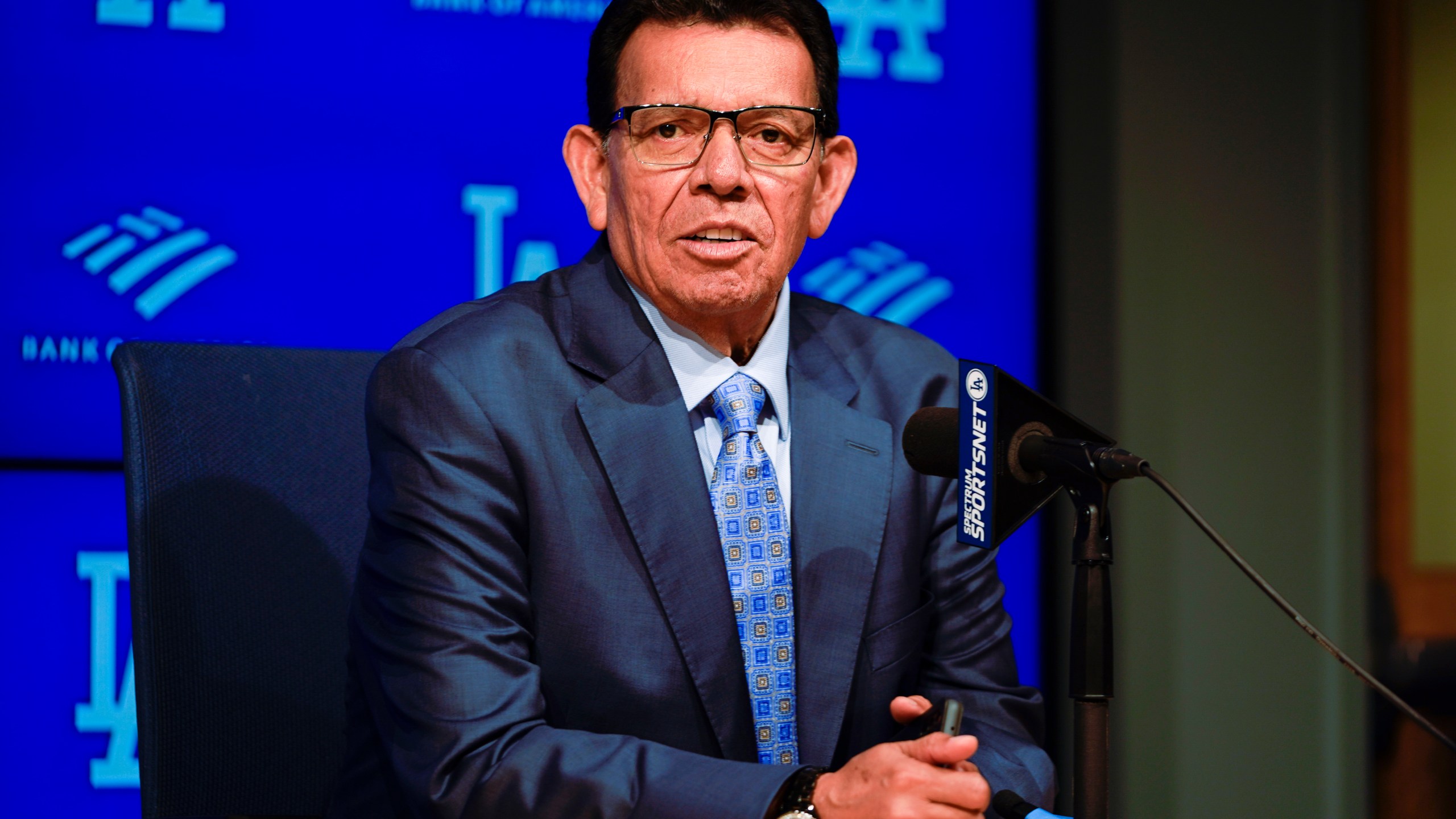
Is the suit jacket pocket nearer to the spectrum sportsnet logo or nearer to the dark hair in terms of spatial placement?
the dark hair

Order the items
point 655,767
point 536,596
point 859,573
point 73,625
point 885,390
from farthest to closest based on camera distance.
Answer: point 73,625 < point 885,390 < point 859,573 < point 536,596 < point 655,767

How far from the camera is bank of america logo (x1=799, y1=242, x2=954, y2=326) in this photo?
2.65 metres

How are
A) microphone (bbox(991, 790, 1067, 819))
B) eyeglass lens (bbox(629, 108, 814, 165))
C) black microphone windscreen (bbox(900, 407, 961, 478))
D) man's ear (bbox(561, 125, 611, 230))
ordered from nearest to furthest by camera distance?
1. microphone (bbox(991, 790, 1067, 819))
2. black microphone windscreen (bbox(900, 407, 961, 478))
3. eyeglass lens (bbox(629, 108, 814, 165))
4. man's ear (bbox(561, 125, 611, 230))

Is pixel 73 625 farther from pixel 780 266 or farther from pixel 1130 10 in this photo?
pixel 1130 10

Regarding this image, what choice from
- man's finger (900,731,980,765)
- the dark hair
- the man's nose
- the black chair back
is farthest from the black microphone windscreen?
the black chair back

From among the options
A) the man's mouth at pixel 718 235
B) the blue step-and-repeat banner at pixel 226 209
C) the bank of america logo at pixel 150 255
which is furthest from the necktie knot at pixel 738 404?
the bank of america logo at pixel 150 255

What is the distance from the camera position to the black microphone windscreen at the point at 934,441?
117 centimetres

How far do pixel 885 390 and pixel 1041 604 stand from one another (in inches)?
48.1

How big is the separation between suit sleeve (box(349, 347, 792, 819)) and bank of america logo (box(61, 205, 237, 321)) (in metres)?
1.02

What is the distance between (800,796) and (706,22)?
3.00 ft

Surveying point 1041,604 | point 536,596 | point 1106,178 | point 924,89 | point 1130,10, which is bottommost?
point 1041,604

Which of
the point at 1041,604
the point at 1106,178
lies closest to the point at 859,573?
the point at 1041,604

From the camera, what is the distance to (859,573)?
5.21 feet

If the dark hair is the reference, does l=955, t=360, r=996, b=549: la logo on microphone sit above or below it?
below
